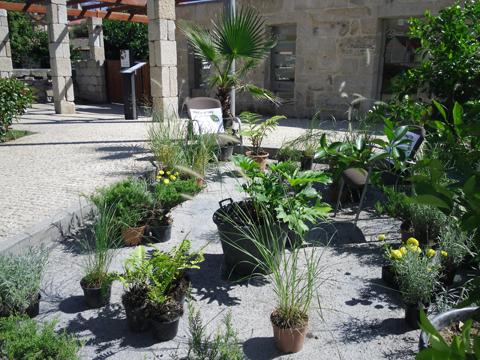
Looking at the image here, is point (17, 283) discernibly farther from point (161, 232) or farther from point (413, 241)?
point (413, 241)

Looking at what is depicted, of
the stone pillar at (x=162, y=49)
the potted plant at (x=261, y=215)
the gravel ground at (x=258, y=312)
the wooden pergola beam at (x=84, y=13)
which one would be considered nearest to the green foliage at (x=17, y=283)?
the gravel ground at (x=258, y=312)

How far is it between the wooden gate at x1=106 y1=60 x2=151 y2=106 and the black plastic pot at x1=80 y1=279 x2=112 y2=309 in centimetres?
1069

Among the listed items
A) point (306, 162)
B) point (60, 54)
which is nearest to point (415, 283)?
point (306, 162)

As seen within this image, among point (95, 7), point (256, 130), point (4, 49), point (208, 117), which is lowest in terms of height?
point (256, 130)

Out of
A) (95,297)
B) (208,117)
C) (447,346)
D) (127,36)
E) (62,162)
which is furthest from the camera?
(127,36)

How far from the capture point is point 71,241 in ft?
11.1

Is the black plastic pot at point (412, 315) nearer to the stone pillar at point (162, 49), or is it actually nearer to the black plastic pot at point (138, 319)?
the black plastic pot at point (138, 319)

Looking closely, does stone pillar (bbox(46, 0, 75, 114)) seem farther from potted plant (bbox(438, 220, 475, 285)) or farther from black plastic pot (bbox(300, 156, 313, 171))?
potted plant (bbox(438, 220, 475, 285))

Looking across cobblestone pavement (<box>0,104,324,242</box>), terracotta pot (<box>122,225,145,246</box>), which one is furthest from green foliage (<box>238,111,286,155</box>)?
terracotta pot (<box>122,225,145,246</box>)

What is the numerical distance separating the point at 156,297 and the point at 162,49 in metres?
5.98

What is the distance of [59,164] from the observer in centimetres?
530

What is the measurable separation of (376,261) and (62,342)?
7.23ft

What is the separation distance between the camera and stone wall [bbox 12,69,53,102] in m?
13.8

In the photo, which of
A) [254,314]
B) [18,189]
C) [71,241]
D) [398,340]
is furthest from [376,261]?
[18,189]
